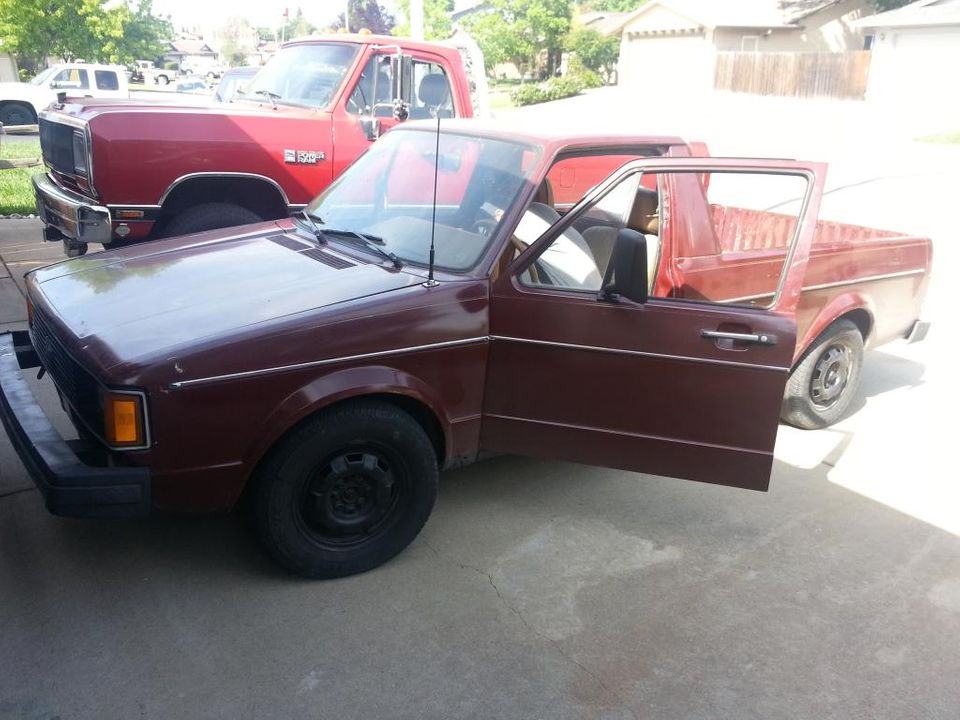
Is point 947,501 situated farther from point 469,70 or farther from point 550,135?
point 469,70

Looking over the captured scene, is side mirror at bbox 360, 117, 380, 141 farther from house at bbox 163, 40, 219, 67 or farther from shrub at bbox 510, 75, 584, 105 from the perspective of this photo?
house at bbox 163, 40, 219, 67

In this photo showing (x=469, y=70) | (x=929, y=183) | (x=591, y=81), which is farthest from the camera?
(x=591, y=81)

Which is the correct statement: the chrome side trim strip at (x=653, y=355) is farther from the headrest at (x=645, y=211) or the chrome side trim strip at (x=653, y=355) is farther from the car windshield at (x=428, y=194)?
the headrest at (x=645, y=211)

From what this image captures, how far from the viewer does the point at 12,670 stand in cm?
309

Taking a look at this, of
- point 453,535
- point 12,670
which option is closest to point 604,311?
point 453,535

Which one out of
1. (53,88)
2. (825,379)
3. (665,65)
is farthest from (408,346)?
(665,65)

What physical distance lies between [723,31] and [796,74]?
6.27 m

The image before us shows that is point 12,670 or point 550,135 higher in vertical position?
point 550,135

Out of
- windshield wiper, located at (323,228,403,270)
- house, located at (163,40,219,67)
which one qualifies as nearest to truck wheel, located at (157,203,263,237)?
windshield wiper, located at (323,228,403,270)

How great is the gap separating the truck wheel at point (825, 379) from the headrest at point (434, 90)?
4072 mm

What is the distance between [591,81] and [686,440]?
1634 inches

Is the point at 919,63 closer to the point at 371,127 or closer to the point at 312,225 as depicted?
the point at 371,127

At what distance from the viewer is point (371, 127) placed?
7.20 metres

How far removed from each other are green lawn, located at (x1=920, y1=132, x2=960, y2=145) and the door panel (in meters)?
22.6
